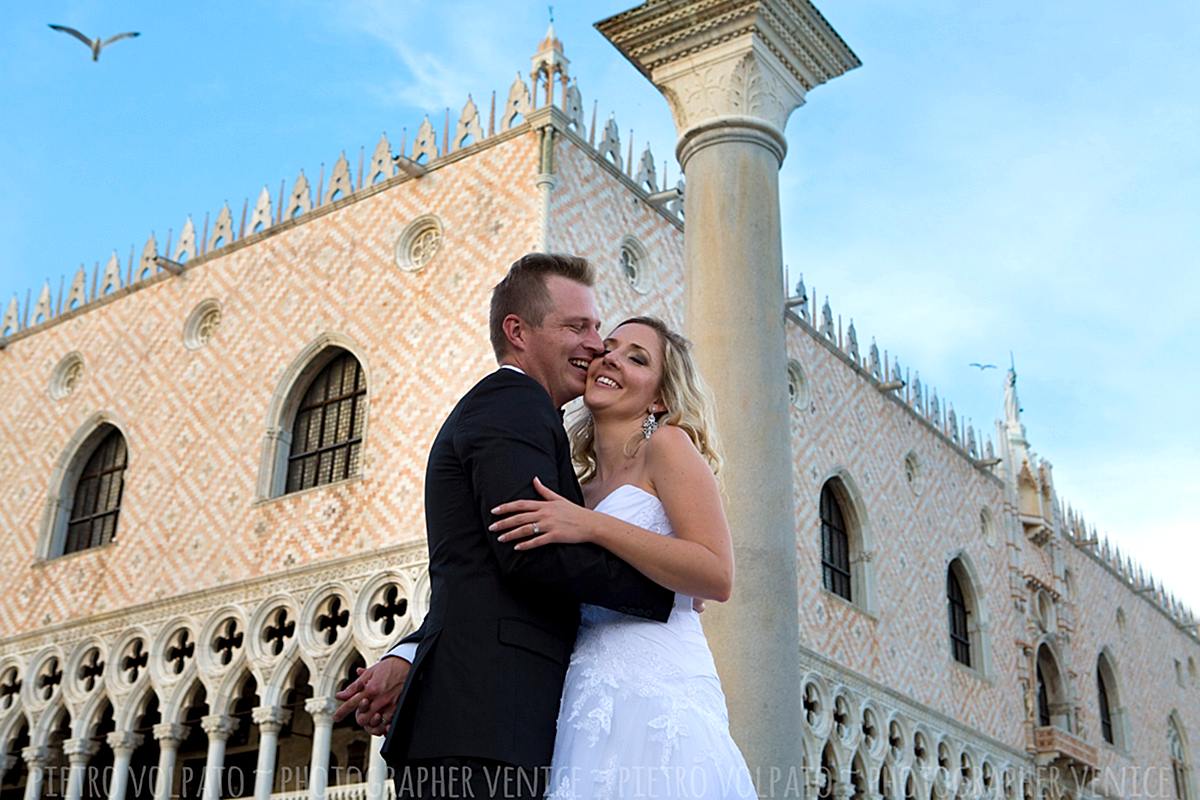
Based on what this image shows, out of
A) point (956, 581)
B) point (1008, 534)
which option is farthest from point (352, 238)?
point (1008, 534)

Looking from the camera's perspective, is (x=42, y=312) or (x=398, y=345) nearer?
(x=398, y=345)

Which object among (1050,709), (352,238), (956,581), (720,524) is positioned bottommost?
(720,524)

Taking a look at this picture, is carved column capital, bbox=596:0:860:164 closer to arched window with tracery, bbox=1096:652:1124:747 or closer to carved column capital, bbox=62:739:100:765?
carved column capital, bbox=62:739:100:765

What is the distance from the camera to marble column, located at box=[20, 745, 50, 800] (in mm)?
13727

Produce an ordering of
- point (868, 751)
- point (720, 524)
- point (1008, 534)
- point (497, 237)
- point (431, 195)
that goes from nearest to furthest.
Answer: point (720, 524)
point (497, 237)
point (431, 195)
point (868, 751)
point (1008, 534)

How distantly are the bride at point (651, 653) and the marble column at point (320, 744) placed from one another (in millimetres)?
9457

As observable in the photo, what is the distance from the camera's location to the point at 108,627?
13.9m

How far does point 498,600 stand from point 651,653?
25cm

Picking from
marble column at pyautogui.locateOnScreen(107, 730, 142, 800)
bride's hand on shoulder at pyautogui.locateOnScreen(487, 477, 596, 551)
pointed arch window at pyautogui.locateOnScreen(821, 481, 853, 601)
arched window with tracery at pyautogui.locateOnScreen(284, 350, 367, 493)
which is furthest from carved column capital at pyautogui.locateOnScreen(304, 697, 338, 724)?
bride's hand on shoulder at pyautogui.locateOnScreen(487, 477, 596, 551)

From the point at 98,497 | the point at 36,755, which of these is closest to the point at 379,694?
the point at 36,755

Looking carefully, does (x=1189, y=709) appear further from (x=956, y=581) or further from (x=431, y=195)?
(x=431, y=195)

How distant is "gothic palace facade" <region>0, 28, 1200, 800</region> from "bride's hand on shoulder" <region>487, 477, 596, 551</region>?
9405mm

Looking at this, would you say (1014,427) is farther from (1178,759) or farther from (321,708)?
(321,708)

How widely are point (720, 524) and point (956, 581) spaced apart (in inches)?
684
